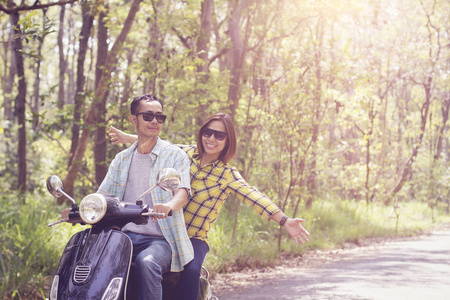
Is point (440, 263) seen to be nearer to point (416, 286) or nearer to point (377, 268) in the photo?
point (377, 268)

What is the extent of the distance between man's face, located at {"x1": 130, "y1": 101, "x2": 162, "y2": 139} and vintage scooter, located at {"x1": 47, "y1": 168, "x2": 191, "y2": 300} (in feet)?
2.76

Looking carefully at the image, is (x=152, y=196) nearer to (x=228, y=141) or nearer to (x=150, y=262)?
(x=150, y=262)

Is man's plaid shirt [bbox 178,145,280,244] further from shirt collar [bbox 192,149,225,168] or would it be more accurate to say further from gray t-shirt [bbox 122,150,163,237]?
gray t-shirt [bbox 122,150,163,237]

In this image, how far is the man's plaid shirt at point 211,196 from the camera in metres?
4.09

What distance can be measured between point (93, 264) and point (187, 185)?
946 mm

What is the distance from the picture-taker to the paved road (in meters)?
6.63

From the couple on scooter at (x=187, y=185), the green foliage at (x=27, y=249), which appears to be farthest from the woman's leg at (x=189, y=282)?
the green foliage at (x=27, y=249)

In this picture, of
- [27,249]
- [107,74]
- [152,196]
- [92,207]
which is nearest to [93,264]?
[92,207]

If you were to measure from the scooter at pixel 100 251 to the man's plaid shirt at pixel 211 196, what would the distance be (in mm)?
882

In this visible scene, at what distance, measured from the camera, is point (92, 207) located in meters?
3.07

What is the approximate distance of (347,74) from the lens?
1169cm

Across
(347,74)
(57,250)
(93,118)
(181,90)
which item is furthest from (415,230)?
(57,250)

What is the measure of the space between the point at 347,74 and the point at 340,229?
3.88 m

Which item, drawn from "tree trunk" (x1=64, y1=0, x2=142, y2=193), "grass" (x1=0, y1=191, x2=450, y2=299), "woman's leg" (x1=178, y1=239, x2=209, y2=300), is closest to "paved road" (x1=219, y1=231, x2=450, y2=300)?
"grass" (x1=0, y1=191, x2=450, y2=299)
